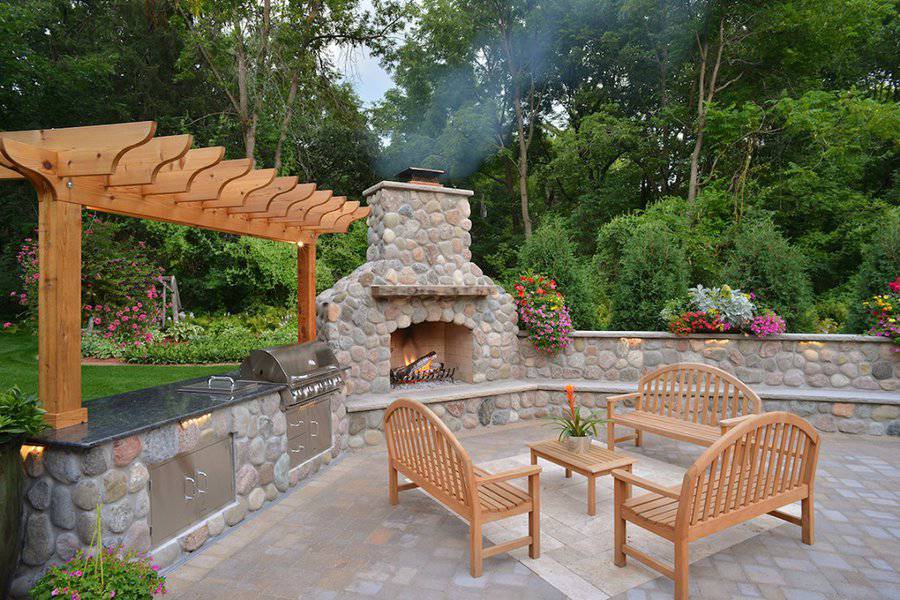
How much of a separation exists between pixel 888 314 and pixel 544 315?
4165mm

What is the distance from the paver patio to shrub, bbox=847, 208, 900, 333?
9.86 ft

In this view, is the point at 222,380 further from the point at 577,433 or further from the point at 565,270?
the point at 565,270

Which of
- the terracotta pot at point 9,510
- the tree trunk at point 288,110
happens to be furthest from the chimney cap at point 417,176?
the tree trunk at point 288,110

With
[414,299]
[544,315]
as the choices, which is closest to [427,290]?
[414,299]

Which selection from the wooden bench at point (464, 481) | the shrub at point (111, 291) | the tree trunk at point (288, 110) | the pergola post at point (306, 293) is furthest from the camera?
the tree trunk at point (288, 110)

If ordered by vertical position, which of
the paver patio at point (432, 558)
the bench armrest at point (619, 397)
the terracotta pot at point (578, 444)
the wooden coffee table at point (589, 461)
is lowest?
the paver patio at point (432, 558)

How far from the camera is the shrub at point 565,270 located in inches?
293

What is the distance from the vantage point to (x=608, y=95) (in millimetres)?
14453

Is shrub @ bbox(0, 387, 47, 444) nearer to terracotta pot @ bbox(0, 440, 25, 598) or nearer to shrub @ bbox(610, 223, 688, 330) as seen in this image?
terracotta pot @ bbox(0, 440, 25, 598)

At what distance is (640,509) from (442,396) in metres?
3.24

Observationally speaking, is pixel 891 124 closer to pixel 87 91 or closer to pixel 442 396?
pixel 442 396

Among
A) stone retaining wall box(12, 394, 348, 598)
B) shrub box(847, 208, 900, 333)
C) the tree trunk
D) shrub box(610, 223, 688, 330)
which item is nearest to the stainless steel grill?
stone retaining wall box(12, 394, 348, 598)

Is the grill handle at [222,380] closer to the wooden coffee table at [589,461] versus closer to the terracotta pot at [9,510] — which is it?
the terracotta pot at [9,510]

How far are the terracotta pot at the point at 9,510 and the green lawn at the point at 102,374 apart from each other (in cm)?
357
